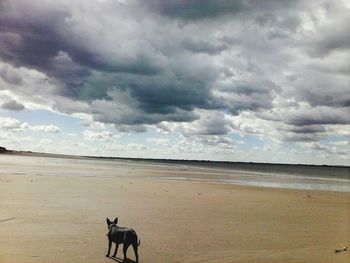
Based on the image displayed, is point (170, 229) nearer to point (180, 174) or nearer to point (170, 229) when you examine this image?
point (170, 229)

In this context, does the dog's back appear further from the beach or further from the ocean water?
the ocean water

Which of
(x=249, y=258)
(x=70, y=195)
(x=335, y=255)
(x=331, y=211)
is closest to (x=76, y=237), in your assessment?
(x=249, y=258)

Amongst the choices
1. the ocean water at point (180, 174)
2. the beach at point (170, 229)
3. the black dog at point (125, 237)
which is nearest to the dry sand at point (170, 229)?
the beach at point (170, 229)

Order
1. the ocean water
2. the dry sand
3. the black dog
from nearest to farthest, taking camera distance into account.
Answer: the black dog, the dry sand, the ocean water

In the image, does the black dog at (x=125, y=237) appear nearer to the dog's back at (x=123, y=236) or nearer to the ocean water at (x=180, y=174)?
the dog's back at (x=123, y=236)

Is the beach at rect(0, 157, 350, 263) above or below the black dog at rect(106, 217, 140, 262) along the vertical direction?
below

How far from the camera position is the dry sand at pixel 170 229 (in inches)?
335

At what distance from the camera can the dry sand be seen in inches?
335

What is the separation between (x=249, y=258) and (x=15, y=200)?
33.8ft

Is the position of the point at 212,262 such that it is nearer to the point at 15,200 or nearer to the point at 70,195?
the point at 15,200

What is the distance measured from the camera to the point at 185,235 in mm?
10414

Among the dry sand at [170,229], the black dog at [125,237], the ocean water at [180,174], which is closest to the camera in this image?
the black dog at [125,237]

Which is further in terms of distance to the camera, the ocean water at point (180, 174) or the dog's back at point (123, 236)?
the ocean water at point (180, 174)

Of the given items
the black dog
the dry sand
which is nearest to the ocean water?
the dry sand
